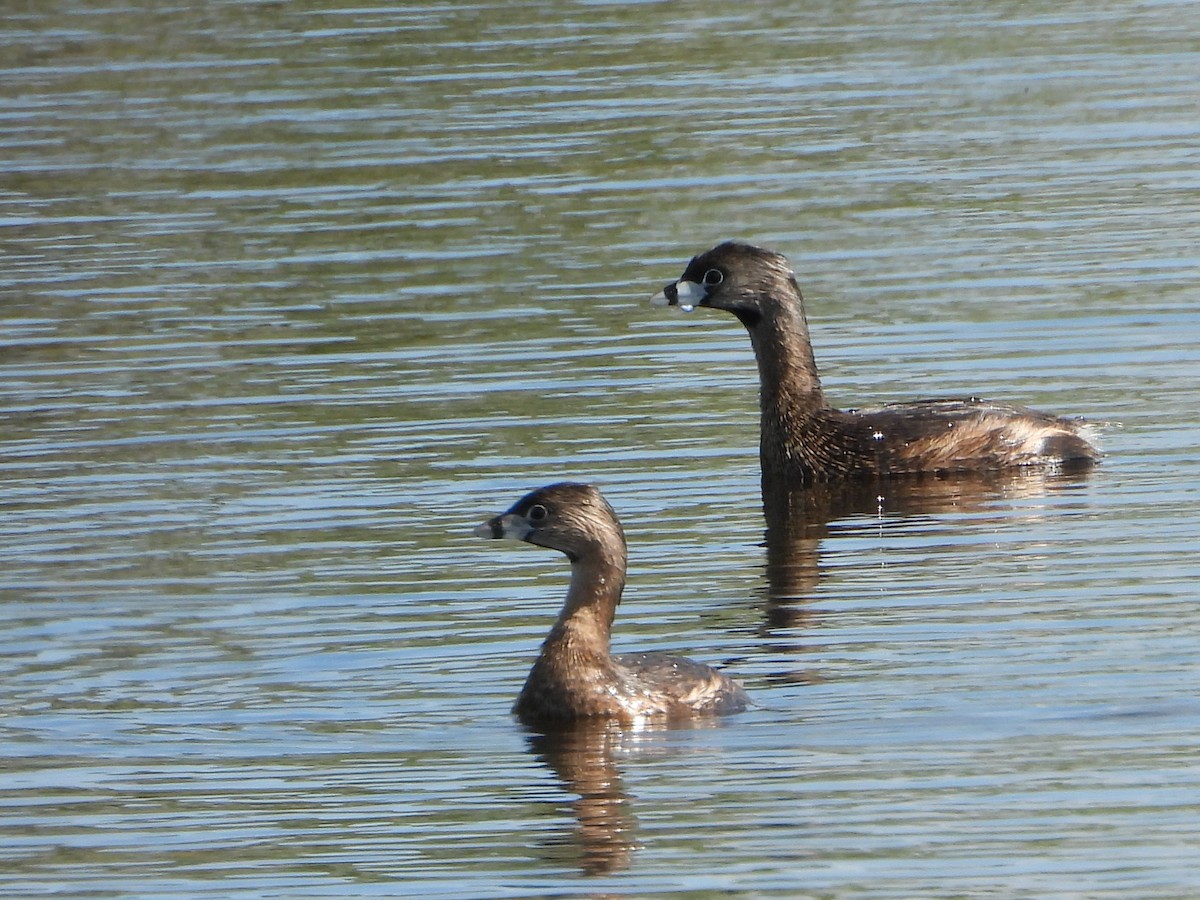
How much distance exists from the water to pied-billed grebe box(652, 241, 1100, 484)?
0.26 meters

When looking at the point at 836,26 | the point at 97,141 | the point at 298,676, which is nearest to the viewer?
the point at 298,676

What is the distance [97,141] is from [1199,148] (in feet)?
39.4

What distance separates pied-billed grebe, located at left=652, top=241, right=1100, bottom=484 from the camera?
1692 cm

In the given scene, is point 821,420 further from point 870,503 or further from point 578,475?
point 578,475

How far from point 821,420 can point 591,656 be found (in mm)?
5333

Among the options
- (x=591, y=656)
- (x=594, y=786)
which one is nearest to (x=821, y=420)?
(x=591, y=656)

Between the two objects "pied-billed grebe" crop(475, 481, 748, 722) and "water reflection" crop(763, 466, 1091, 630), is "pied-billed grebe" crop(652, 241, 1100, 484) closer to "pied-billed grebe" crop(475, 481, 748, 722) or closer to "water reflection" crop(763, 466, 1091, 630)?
"water reflection" crop(763, 466, 1091, 630)

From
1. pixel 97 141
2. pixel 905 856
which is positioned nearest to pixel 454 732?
pixel 905 856

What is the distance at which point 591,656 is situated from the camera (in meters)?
12.4

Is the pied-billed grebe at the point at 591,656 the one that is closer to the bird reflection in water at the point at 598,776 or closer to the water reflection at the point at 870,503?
the bird reflection in water at the point at 598,776

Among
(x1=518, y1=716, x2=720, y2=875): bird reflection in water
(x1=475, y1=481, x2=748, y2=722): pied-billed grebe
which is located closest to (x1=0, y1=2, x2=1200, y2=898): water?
(x1=518, y1=716, x2=720, y2=875): bird reflection in water

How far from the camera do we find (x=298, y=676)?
13.0m

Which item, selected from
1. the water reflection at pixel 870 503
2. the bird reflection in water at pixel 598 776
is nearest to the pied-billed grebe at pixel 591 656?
the bird reflection in water at pixel 598 776

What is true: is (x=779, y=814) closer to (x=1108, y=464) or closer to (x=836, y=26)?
(x=1108, y=464)
